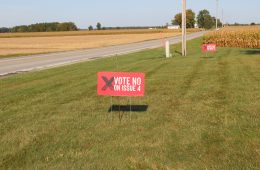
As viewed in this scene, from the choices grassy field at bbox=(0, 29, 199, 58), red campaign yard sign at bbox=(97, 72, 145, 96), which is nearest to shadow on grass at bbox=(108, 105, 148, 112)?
red campaign yard sign at bbox=(97, 72, 145, 96)

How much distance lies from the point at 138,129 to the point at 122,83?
90 cm

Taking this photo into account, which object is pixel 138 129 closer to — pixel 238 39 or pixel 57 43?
pixel 238 39

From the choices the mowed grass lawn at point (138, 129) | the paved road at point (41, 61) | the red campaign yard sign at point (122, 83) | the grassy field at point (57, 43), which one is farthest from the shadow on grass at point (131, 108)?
the grassy field at point (57, 43)

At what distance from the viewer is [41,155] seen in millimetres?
6109

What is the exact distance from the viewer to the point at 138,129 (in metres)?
7.41

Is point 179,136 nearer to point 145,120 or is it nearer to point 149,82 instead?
point 145,120

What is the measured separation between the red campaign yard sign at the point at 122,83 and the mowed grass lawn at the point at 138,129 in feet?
2.01

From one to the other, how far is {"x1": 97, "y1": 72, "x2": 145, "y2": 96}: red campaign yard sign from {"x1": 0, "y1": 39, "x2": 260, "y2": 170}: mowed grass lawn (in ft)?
2.01

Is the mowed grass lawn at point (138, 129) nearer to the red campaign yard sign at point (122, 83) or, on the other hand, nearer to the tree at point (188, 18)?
the red campaign yard sign at point (122, 83)

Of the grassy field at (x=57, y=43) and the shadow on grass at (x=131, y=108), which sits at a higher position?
the shadow on grass at (x=131, y=108)

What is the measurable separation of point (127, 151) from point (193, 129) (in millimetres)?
1601

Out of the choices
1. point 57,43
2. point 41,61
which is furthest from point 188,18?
point 41,61

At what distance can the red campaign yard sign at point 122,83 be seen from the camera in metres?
7.60

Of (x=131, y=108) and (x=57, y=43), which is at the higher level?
(x=131, y=108)
